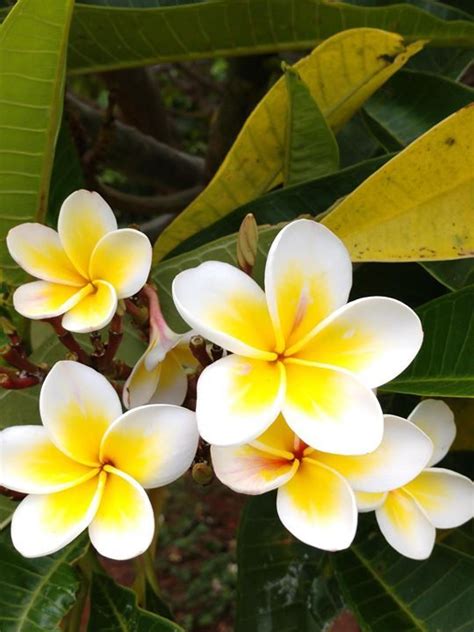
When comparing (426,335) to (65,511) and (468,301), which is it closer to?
(468,301)

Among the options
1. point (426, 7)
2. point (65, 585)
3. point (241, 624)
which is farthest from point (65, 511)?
point (426, 7)

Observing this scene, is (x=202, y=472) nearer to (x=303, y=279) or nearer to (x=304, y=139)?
(x=303, y=279)

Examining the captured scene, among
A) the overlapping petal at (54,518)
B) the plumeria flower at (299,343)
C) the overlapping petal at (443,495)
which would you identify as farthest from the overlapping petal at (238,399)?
the overlapping petal at (443,495)

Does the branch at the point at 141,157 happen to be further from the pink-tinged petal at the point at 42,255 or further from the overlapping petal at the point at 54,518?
the overlapping petal at the point at 54,518

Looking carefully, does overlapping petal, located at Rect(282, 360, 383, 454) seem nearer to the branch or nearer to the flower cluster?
the flower cluster

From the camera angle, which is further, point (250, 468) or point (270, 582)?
point (270, 582)

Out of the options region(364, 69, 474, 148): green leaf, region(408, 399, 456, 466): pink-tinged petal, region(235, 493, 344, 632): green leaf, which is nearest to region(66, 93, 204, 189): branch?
region(364, 69, 474, 148): green leaf

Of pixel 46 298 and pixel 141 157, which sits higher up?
pixel 46 298

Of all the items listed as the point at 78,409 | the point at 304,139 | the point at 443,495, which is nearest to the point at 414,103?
the point at 304,139
